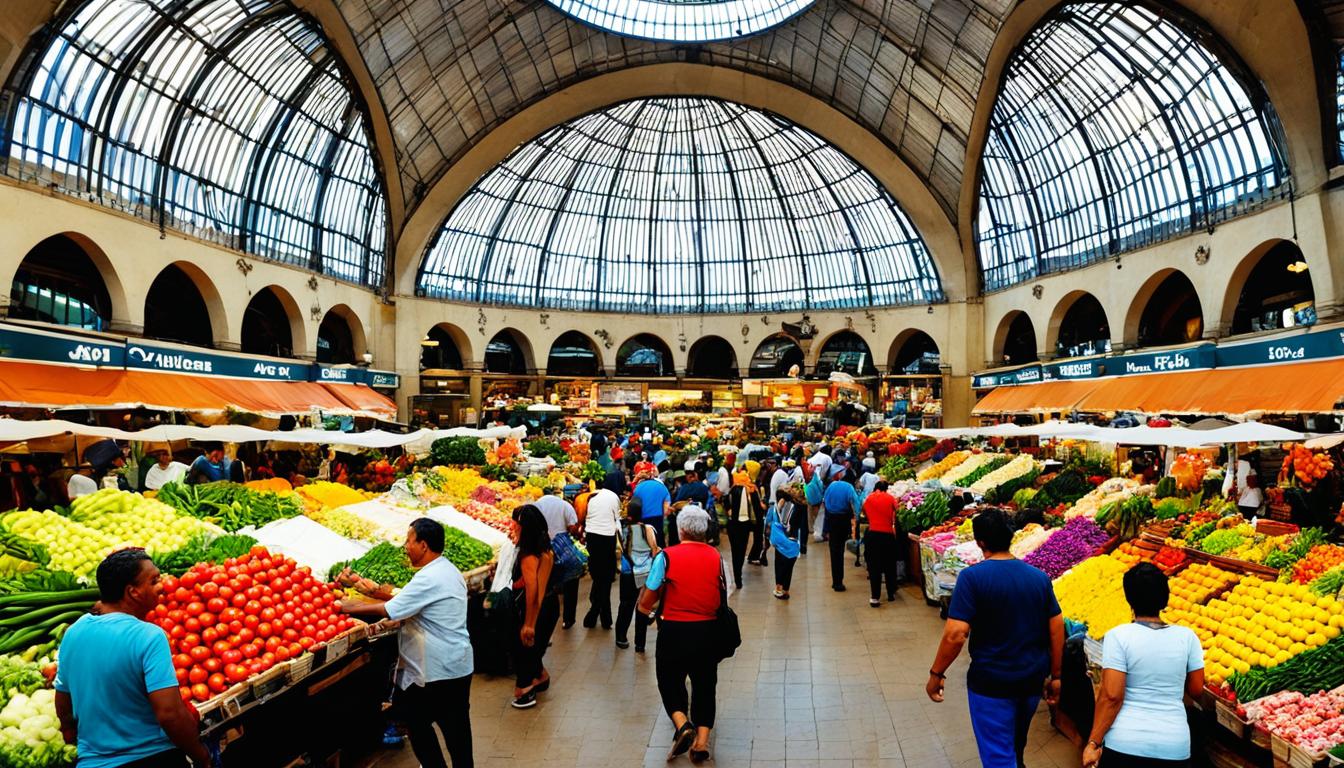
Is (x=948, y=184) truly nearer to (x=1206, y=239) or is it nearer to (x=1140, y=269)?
(x=1140, y=269)

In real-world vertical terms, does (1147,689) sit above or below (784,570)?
above

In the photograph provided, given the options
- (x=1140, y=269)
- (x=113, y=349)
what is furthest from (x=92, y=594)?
(x=1140, y=269)

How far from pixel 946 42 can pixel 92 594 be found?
2426 centimetres

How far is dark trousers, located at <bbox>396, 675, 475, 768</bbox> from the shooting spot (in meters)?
3.95

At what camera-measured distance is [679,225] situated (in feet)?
124

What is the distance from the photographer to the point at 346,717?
4809mm

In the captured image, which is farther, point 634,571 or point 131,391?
point 131,391

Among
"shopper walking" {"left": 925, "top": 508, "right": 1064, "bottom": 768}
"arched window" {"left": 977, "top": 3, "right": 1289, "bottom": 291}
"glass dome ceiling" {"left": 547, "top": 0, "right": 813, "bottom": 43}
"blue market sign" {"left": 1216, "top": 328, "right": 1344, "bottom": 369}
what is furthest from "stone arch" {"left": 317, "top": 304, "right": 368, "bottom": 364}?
"shopper walking" {"left": 925, "top": 508, "right": 1064, "bottom": 768}

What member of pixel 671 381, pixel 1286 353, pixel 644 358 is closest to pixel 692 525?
pixel 1286 353

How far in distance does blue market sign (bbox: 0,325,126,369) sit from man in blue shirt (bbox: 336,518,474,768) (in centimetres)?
1296

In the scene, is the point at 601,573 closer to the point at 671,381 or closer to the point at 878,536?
the point at 878,536

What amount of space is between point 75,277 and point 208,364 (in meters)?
3.26

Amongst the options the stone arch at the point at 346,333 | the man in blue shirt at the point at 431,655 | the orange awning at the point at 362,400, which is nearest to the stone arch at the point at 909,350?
the orange awning at the point at 362,400

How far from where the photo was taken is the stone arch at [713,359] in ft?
130
